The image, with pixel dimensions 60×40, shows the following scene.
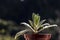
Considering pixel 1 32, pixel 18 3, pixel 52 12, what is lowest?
pixel 1 32

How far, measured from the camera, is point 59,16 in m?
2.29

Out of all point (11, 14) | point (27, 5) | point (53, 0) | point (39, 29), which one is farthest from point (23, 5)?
point (39, 29)

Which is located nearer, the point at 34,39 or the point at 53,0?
the point at 34,39

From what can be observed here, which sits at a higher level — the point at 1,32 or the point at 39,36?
the point at 1,32

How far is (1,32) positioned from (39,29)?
166cm

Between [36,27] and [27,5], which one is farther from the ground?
[27,5]

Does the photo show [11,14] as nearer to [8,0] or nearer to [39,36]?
[8,0]

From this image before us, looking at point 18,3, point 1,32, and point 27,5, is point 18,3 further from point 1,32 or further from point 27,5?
point 1,32

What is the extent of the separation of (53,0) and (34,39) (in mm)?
1638

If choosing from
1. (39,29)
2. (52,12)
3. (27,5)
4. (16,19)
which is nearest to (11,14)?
(16,19)

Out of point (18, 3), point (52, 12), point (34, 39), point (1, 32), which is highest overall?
point (18, 3)

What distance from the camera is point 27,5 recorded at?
219cm

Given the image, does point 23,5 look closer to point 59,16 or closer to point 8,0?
point 8,0

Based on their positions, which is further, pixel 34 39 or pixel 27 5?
pixel 27 5
